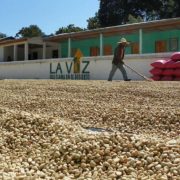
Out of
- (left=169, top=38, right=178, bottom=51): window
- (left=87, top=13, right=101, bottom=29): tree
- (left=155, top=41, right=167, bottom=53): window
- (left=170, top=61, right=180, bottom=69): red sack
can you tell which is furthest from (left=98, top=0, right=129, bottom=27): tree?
(left=170, top=61, right=180, bottom=69): red sack

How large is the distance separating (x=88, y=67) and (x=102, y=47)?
2.77 metres

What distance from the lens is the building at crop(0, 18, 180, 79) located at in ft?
73.5

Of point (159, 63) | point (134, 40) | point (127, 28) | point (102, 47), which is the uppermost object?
point (127, 28)

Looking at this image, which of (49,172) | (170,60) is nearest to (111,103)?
(49,172)

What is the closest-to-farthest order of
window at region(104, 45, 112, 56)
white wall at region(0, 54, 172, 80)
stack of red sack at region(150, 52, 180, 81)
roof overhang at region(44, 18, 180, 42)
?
stack of red sack at region(150, 52, 180, 81), white wall at region(0, 54, 172, 80), roof overhang at region(44, 18, 180, 42), window at region(104, 45, 112, 56)

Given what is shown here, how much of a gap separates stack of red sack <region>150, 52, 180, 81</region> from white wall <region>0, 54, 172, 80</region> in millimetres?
1199

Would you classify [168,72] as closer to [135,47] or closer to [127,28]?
[127,28]

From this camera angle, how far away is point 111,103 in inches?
360

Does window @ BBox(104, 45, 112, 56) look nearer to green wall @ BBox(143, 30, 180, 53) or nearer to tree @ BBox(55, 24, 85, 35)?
green wall @ BBox(143, 30, 180, 53)

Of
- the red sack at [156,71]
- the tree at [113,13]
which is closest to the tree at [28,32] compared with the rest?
the tree at [113,13]

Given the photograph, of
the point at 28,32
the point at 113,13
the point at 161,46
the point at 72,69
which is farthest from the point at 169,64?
the point at 28,32

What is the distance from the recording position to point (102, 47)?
2602cm

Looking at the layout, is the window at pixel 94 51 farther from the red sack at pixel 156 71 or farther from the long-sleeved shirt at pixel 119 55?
the long-sleeved shirt at pixel 119 55

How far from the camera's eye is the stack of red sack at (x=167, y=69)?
17.8 m
